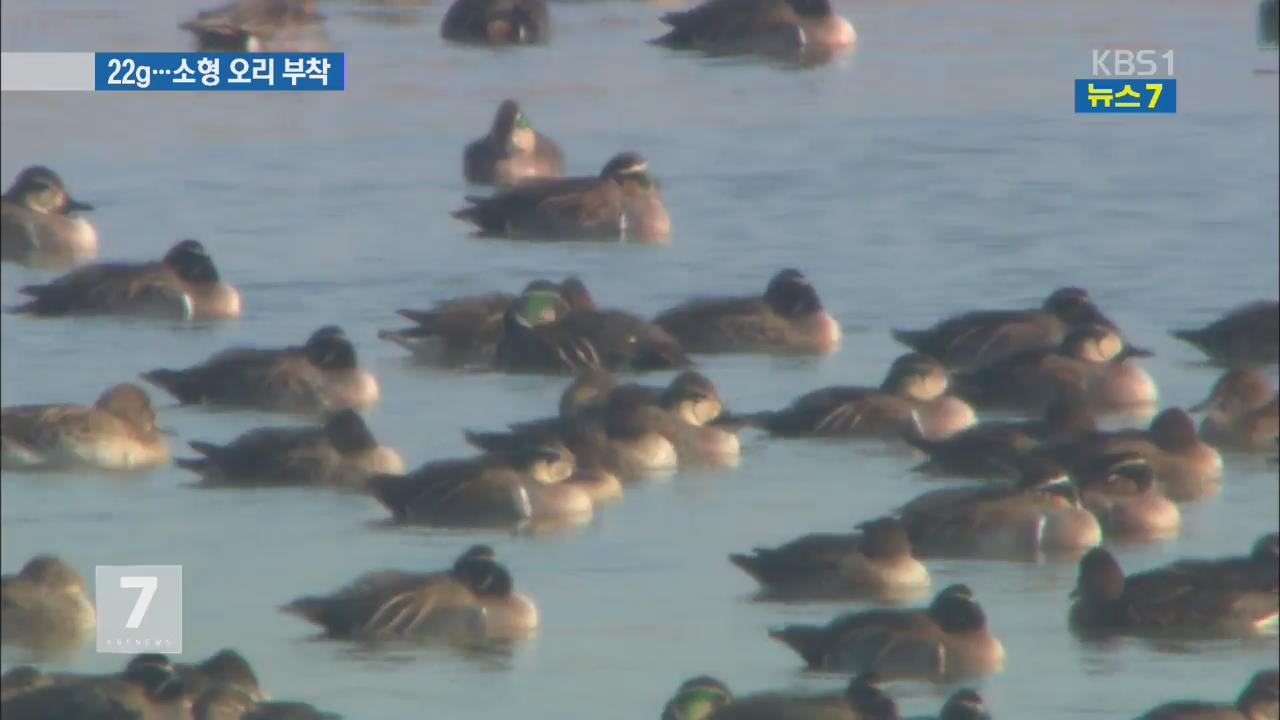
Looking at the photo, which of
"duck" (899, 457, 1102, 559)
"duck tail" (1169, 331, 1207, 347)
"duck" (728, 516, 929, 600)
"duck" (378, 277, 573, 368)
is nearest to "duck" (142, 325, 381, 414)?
"duck" (378, 277, 573, 368)

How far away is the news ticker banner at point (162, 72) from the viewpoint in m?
17.5

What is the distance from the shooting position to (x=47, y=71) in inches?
856

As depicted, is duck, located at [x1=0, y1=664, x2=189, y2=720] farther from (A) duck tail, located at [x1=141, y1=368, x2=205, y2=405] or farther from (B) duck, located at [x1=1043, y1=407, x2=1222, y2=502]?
(A) duck tail, located at [x1=141, y1=368, x2=205, y2=405]

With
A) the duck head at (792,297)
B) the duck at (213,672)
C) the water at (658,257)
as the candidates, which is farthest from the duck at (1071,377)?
the duck at (213,672)

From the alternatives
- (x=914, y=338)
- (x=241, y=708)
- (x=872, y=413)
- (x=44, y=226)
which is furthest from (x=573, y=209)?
(x=241, y=708)

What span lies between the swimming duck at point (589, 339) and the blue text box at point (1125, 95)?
6.79 m

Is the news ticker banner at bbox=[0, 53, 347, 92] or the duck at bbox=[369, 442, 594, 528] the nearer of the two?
the duck at bbox=[369, 442, 594, 528]

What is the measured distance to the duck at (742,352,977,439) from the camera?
1770 cm

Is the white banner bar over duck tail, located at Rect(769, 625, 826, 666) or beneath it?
over

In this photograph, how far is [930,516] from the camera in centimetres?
1561

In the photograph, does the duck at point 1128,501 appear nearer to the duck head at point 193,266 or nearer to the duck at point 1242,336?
the duck at point 1242,336

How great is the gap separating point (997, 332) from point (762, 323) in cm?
138

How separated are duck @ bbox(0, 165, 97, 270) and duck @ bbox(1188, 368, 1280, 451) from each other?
8892 mm

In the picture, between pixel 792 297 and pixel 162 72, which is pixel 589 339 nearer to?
pixel 792 297
